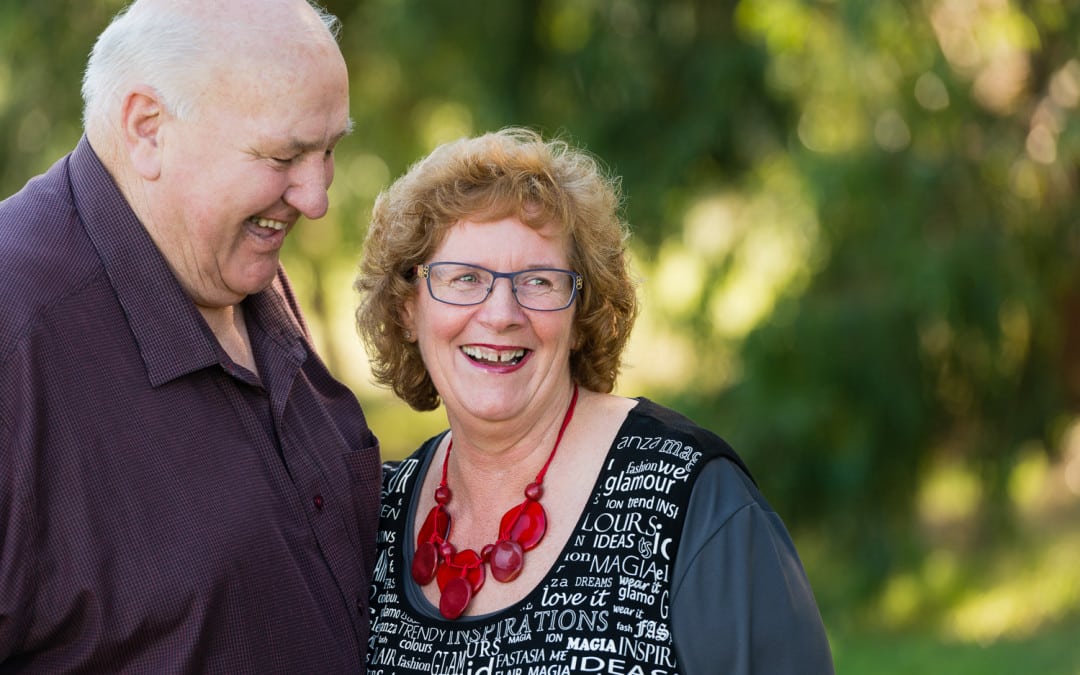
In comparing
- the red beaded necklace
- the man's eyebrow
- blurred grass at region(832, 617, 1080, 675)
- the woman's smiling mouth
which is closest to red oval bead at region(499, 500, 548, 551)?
the red beaded necklace

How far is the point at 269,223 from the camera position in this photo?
2271 millimetres

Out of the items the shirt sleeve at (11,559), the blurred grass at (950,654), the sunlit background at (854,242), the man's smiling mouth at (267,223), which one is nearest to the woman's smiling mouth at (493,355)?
the man's smiling mouth at (267,223)

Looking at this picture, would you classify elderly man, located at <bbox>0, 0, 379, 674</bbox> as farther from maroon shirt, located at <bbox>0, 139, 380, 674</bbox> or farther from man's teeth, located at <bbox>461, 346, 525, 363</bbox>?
man's teeth, located at <bbox>461, 346, 525, 363</bbox>

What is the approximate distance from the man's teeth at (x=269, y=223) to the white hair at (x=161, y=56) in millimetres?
235

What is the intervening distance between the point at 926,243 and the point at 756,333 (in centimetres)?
69

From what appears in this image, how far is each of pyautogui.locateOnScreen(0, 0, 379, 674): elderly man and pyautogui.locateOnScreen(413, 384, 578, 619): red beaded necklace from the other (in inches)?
6.4

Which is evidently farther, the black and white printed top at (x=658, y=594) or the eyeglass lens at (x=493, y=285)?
the eyeglass lens at (x=493, y=285)

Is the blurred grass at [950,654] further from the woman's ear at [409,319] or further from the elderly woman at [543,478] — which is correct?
the woman's ear at [409,319]

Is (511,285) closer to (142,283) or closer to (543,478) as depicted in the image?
(543,478)

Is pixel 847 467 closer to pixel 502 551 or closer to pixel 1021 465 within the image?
pixel 1021 465

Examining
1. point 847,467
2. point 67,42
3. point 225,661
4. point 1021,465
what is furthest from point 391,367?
point 67,42

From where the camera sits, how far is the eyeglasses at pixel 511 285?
242cm

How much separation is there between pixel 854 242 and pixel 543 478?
2587 millimetres

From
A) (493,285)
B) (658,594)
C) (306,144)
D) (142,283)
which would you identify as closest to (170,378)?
(142,283)
